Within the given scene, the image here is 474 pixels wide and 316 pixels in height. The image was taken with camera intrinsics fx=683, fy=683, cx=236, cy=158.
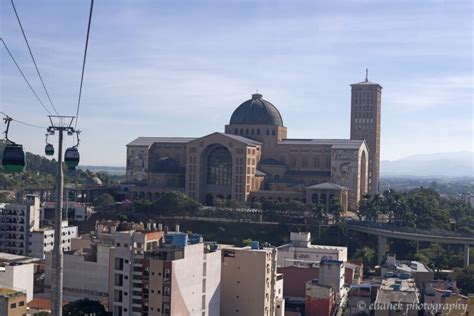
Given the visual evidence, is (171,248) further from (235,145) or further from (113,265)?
(235,145)

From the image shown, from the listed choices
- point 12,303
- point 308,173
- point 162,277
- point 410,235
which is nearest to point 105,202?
point 308,173

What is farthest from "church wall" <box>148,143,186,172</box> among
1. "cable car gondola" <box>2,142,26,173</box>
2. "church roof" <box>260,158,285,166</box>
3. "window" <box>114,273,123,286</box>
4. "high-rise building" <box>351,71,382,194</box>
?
"cable car gondola" <box>2,142,26,173</box>

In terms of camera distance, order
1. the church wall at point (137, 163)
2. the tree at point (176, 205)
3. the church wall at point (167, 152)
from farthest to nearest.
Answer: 1. the church wall at point (167, 152)
2. the church wall at point (137, 163)
3. the tree at point (176, 205)

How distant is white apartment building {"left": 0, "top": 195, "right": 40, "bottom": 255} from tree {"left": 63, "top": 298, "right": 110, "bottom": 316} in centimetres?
1841

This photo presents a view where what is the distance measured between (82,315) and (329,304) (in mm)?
11097

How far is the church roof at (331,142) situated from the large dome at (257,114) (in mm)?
2145

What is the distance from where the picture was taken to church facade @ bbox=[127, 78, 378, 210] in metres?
57.8

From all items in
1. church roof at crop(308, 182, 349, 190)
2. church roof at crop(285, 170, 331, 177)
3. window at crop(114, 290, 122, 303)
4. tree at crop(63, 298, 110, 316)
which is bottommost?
tree at crop(63, 298, 110, 316)

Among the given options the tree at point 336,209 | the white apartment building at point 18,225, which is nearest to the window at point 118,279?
the white apartment building at point 18,225

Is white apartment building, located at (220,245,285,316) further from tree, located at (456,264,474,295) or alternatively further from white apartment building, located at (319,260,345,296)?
tree, located at (456,264,474,295)

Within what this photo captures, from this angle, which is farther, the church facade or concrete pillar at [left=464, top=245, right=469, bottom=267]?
the church facade

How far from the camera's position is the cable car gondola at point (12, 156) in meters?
10.2

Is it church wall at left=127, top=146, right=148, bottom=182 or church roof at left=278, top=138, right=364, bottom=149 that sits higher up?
church roof at left=278, top=138, right=364, bottom=149

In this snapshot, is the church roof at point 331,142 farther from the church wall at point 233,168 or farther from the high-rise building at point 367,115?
the high-rise building at point 367,115
